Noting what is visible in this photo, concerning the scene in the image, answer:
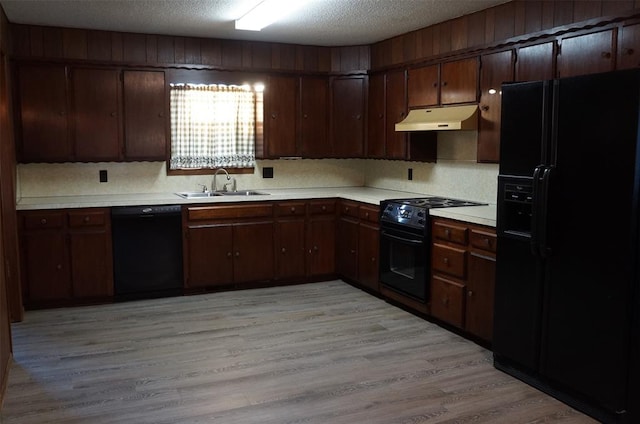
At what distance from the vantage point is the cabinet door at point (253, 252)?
18.7 ft

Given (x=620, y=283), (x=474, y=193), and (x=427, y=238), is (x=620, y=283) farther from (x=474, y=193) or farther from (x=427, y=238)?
(x=474, y=193)

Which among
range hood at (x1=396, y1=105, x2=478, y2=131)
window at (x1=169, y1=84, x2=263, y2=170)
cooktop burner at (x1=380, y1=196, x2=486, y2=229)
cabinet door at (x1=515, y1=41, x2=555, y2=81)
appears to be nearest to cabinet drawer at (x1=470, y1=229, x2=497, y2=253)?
cooktop burner at (x1=380, y1=196, x2=486, y2=229)

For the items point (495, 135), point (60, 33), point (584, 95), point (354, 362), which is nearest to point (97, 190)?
point (60, 33)

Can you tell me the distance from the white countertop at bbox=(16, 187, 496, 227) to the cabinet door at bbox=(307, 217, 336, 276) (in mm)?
287

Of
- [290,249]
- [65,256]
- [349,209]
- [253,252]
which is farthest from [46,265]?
[349,209]

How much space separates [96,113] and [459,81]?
130 inches

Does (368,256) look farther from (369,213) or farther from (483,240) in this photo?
(483,240)

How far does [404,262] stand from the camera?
197 inches

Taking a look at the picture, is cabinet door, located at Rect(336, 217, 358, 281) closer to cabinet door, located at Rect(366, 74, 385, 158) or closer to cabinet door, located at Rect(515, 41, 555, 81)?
cabinet door, located at Rect(366, 74, 385, 158)

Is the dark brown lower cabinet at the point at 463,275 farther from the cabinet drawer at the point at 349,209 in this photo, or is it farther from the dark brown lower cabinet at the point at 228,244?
the dark brown lower cabinet at the point at 228,244

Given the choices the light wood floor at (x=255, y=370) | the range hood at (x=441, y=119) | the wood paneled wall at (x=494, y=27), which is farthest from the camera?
the range hood at (x=441, y=119)

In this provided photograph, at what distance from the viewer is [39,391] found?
3.44 meters

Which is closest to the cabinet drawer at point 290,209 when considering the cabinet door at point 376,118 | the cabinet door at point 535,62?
the cabinet door at point 376,118

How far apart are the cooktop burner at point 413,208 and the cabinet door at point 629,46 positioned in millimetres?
1683
